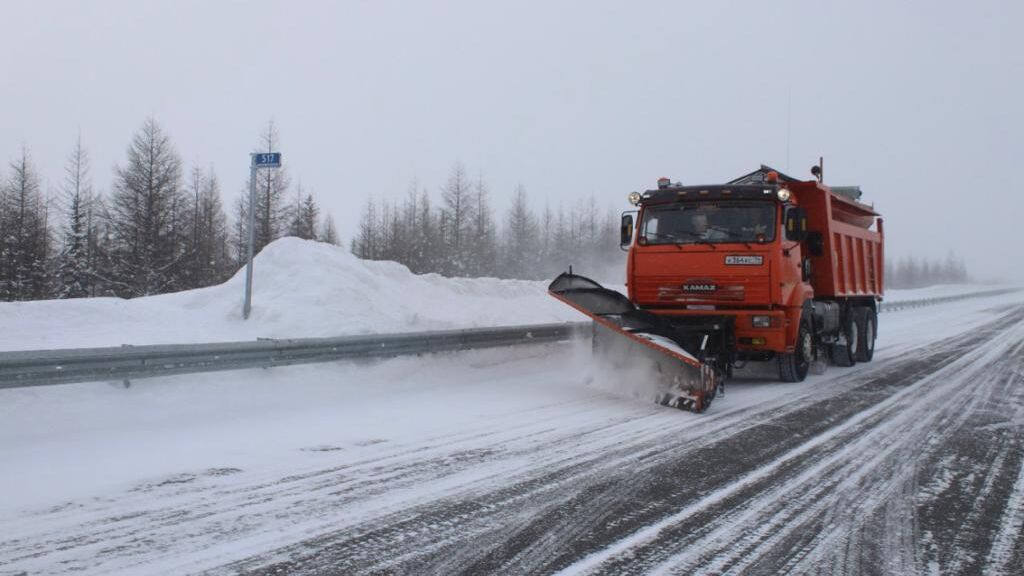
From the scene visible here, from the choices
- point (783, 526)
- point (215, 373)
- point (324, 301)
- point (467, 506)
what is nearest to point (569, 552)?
point (467, 506)

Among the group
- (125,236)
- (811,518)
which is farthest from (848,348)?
(125,236)

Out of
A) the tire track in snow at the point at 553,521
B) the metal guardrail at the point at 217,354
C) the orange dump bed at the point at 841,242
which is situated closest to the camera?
the tire track in snow at the point at 553,521

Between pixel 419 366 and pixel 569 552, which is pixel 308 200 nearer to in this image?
pixel 419 366

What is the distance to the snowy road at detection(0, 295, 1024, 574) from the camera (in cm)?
409

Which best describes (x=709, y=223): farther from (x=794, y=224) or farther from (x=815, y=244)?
(x=815, y=244)

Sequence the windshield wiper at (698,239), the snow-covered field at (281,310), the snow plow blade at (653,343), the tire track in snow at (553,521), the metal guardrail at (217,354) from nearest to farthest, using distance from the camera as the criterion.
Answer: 1. the tire track in snow at (553,521)
2. the metal guardrail at (217,354)
3. the snow plow blade at (653,343)
4. the windshield wiper at (698,239)
5. the snow-covered field at (281,310)

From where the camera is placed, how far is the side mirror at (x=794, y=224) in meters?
10.4

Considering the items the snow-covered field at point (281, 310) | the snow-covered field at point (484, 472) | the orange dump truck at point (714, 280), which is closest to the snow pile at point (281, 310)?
the snow-covered field at point (281, 310)

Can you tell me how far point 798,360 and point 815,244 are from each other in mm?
2023

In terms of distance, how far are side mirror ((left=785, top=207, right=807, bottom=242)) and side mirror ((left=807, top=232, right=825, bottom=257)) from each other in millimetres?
1495

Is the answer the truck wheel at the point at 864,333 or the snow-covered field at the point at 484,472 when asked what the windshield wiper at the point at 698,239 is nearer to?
the snow-covered field at the point at 484,472

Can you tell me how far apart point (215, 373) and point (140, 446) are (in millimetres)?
2175

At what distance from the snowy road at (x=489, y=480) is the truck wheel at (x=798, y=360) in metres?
1.18

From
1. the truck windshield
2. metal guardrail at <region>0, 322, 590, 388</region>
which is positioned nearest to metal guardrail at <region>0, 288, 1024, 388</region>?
metal guardrail at <region>0, 322, 590, 388</region>
